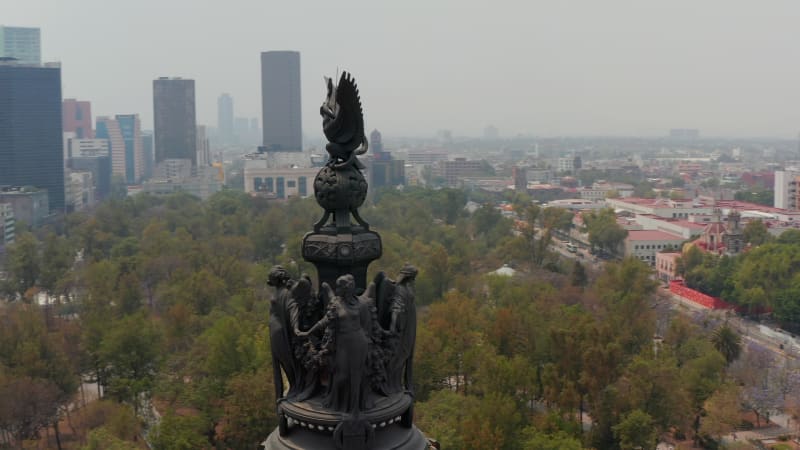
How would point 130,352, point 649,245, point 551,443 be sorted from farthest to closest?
point 649,245
point 130,352
point 551,443

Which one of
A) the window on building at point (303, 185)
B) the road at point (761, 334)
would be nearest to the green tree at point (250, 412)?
the road at point (761, 334)

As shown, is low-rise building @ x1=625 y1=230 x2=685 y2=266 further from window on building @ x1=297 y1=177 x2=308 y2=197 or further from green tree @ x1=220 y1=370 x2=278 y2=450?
window on building @ x1=297 y1=177 x2=308 y2=197

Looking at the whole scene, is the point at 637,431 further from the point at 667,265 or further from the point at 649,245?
the point at 649,245

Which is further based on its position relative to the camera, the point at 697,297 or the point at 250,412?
the point at 697,297

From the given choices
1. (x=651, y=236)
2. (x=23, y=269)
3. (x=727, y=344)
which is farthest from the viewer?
(x=651, y=236)

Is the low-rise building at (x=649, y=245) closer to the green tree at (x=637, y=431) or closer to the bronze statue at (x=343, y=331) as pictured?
the green tree at (x=637, y=431)

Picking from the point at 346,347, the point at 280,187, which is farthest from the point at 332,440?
the point at 280,187

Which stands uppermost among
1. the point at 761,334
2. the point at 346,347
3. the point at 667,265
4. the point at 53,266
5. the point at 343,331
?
the point at 343,331
